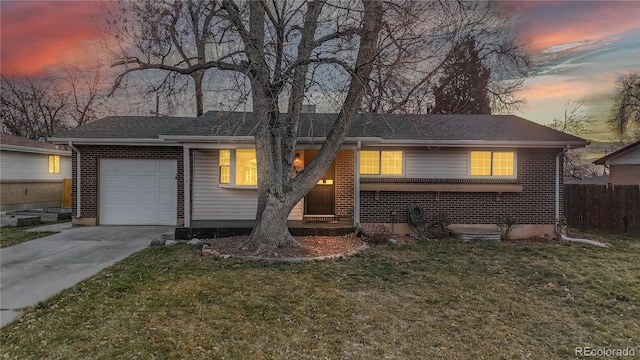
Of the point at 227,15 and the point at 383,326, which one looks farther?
the point at 227,15

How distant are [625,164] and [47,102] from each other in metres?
35.0

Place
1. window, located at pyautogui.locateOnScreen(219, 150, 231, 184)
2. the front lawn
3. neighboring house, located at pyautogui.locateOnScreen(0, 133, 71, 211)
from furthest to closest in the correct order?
neighboring house, located at pyautogui.locateOnScreen(0, 133, 71, 211)
window, located at pyautogui.locateOnScreen(219, 150, 231, 184)
the front lawn

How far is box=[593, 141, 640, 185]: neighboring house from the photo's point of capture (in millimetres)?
14055

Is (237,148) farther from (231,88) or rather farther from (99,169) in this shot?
(99,169)

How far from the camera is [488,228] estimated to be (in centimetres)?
969

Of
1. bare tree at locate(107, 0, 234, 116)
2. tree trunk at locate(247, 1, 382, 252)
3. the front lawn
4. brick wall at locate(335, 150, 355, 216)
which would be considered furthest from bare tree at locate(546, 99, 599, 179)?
bare tree at locate(107, 0, 234, 116)

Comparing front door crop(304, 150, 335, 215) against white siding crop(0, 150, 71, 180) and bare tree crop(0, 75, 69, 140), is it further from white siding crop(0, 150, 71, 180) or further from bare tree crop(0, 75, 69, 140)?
bare tree crop(0, 75, 69, 140)

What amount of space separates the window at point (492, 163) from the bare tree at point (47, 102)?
24189mm

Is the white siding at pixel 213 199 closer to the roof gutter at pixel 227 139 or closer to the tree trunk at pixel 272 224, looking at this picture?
the roof gutter at pixel 227 139

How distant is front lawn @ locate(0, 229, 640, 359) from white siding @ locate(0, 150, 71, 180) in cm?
1155

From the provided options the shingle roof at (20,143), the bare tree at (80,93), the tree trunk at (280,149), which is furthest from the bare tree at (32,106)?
the tree trunk at (280,149)

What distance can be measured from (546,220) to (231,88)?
9266 millimetres

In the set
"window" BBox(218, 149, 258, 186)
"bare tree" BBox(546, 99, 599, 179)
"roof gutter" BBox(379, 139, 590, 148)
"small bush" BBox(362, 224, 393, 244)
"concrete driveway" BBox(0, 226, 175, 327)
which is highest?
"bare tree" BBox(546, 99, 599, 179)

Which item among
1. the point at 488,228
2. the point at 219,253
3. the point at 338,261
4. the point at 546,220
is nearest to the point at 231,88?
the point at 219,253
